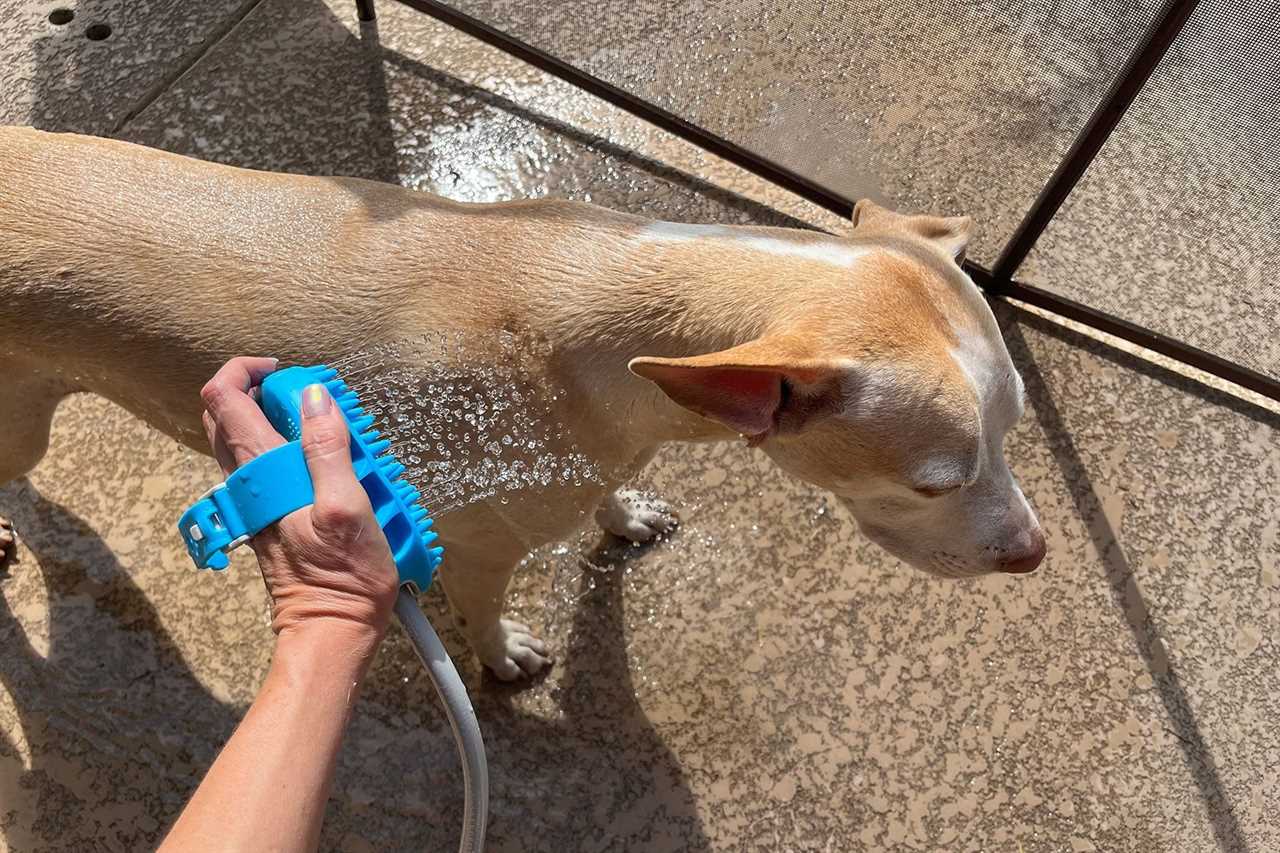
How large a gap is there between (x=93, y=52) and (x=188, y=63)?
0.43m

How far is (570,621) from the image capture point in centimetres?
320

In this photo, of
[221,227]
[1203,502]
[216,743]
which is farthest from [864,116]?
[216,743]

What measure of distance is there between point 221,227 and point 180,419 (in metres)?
0.50

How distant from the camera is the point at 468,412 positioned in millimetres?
2223

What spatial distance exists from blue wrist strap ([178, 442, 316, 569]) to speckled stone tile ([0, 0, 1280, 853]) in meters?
1.61

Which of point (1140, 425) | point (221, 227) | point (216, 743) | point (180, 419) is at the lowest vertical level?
point (216, 743)

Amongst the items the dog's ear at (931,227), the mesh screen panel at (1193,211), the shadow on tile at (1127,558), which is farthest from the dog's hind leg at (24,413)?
the mesh screen panel at (1193,211)

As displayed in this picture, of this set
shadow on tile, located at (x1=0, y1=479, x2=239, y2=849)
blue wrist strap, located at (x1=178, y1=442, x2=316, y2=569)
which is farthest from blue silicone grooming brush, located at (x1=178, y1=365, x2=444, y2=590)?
shadow on tile, located at (x1=0, y1=479, x2=239, y2=849)

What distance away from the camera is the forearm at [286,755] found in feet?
4.54

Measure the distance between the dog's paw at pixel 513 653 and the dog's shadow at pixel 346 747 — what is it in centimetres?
8

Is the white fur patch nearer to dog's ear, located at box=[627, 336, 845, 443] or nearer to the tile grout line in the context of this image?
dog's ear, located at box=[627, 336, 845, 443]

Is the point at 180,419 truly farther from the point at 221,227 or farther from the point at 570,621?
the point at 570,621

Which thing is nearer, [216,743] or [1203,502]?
[216,743]

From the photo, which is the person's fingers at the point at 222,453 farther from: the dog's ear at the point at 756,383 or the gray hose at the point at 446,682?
the dog's ear at the point at 756,383
